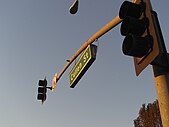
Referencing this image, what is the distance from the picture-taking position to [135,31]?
3.72 metres

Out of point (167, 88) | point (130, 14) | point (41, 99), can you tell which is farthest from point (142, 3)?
point (41, 99)

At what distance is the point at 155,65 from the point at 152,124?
31.7 metres

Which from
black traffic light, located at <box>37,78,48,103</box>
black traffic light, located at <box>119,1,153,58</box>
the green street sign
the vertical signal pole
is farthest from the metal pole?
black traffic light, located at <box>37,78,48,103</box>

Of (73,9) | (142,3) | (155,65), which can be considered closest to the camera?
(155,65)

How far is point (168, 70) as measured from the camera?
3602 mm

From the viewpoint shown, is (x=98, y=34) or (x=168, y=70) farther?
(x=98, y=34)

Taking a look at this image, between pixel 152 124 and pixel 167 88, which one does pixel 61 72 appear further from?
pixel 152 124

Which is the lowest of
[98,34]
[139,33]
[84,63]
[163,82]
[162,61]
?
[163,82]

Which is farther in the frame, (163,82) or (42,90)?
(42,90)

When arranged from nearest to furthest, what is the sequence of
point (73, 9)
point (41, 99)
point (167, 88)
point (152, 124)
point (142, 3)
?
point (167, 88), point (142, 3), point (73, 9), point (41, 99), point (152, 124)

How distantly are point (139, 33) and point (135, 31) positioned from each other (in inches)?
2.5

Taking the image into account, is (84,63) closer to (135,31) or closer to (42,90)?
(135,31)

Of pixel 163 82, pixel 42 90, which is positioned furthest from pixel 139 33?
pixel 42 90

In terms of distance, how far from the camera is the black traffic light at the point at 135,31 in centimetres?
354
